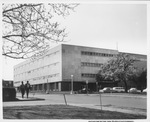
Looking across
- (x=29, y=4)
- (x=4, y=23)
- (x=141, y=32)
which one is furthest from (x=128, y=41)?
(x=4, y=23)

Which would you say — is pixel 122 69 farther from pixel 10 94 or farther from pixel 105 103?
pixel 10 94

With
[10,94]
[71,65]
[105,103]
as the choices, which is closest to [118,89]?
[71,65]

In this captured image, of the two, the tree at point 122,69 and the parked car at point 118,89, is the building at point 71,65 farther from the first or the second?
the parked car at point 118,89

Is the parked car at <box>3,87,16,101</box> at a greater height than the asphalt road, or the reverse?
the parked car at <box>3,87,16,101</box>

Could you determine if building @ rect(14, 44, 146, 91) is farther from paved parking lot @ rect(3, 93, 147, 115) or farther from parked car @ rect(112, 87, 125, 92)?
parked car @ rect(112, 87, 125, 92)

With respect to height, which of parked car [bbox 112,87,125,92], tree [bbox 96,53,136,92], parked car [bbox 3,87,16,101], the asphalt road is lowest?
parked car [bbox 112,87,125,92]

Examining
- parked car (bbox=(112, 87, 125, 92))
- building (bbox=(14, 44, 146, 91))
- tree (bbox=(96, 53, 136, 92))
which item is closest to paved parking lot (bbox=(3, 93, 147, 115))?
building (bbox=(14, 44, 146, 91))

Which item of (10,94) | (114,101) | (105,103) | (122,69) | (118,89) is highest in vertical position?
(122,69)

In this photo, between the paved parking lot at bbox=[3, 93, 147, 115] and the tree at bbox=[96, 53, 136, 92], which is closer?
the paved parking lot at bbox=[3, 93, 147, 115]

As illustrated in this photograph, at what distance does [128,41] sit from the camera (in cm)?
1023

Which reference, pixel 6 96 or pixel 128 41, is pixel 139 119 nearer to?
pixel 128 41

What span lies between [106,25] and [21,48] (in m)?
3.62

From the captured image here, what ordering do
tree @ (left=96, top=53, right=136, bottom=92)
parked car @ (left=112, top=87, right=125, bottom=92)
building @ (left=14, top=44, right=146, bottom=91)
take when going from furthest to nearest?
parked car @ (left=112, top=87, right=125, bottom=92)
tree @ (left=96, top=53, right=136, bottom=92)
building @ (left=14, top=44, right=146, bottom=91)

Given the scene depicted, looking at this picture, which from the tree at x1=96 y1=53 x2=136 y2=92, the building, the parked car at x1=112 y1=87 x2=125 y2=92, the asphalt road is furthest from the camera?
the parked car at x1=112 y1=87 x2=125 y2=92
